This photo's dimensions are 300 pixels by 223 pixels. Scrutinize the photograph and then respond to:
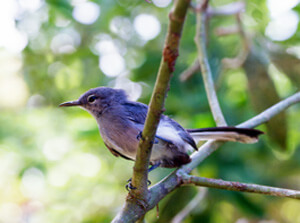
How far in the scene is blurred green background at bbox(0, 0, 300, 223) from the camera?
3670mm

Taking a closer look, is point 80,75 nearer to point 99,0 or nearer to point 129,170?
point 99,0

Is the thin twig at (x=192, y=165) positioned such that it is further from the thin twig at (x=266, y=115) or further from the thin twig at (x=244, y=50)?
the thin twig at (x=244, y=50)

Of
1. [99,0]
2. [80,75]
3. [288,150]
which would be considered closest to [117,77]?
Answer: [80,75]

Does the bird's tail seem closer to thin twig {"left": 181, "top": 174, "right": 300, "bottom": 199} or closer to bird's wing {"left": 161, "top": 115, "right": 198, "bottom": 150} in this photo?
bird's wing {"left": 161, "top": 115, "right": 198, "bottom": 150}

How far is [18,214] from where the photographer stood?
480cm

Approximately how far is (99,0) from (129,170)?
90.4 inches

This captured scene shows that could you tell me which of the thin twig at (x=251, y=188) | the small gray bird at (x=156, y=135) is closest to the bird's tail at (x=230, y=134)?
the small gray bird at (x=156, y=135)

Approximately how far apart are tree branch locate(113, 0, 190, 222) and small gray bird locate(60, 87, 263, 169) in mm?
627

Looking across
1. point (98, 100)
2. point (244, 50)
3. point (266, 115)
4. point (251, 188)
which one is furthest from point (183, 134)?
point (244, 50)

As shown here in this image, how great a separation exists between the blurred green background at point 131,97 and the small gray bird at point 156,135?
397 mm

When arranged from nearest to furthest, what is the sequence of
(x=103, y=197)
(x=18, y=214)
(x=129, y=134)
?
1. (x=129, y=134)
2. (x=18, y=214)
3. (x=103, y=197)

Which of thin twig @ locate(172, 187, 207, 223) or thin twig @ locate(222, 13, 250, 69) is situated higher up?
thin twig @ locate(222, 13, 250, 69)

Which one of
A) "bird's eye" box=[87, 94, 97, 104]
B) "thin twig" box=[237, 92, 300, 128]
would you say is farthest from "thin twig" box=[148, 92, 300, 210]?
"bird's eye" box=[87, 94, 97, 104]

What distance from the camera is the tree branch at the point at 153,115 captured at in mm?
1328
